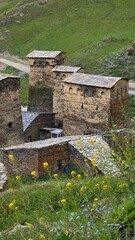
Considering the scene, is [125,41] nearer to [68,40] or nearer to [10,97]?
[68,40]

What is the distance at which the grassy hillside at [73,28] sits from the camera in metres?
45.1

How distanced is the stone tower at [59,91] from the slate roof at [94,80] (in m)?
2.47

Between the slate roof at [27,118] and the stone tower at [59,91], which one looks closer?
the slate roof at [27,118]

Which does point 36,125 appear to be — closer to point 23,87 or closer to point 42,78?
point 42,78

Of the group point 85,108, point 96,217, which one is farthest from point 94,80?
point 96,217

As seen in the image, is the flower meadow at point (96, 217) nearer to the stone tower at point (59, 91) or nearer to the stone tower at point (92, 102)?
the stone tower at point (92, 102)

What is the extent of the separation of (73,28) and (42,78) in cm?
2812

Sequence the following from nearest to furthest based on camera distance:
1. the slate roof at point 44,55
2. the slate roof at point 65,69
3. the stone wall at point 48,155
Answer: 1. the stone wall at point 48,155
2. the slate roof at point 65,69
3. the slate roof at point 44,55

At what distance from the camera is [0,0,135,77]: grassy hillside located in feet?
148

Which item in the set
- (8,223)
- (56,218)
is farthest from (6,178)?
(56,218)

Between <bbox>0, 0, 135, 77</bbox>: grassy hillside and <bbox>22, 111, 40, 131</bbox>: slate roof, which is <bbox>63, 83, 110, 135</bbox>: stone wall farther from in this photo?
<bbox>0, 0, 135, 77</bbox>: grassy hillside

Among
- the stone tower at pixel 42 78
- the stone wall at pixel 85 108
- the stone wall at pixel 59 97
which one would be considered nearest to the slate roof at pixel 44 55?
the stone tower at pixel 42 78

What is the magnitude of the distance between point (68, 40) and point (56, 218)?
46.0 metres

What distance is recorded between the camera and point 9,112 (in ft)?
69.5
